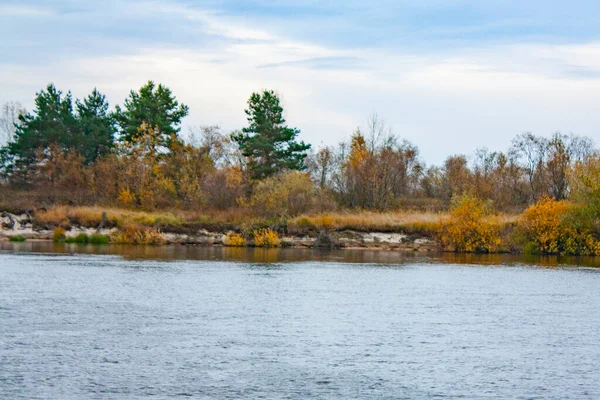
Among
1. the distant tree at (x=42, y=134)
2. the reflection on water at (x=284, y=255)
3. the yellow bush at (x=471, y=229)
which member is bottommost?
the reflection on water at (x=284, y=255)

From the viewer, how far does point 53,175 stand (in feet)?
267

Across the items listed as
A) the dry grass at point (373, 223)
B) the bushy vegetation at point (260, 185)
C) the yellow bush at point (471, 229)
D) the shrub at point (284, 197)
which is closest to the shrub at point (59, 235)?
the bushy vegetation at point (260, 185)

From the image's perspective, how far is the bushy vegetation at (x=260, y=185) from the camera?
201 ft

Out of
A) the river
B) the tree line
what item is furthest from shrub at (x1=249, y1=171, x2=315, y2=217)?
the river

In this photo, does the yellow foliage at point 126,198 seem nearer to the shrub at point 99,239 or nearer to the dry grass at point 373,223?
the shrub at point 99,239

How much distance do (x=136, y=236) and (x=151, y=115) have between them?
78.6 ft

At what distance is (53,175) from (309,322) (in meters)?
60.8

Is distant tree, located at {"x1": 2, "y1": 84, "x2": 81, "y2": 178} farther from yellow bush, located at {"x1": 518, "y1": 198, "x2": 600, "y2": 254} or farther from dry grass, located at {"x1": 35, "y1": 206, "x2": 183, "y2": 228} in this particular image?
yellow bush, located at {"x1": 518, "y1": 198, "x2": 600, "y2": 254}

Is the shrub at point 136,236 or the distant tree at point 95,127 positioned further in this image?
the distant tree at point 95,127

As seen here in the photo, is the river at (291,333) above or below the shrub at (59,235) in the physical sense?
below

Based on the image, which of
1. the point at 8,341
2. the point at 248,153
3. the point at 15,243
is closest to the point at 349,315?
the point at 8,341

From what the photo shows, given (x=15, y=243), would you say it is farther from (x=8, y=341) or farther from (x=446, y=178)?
(x=446, y=178)

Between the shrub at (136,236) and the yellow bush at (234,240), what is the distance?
5079mm

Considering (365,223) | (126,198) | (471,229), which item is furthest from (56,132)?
(471,229)
